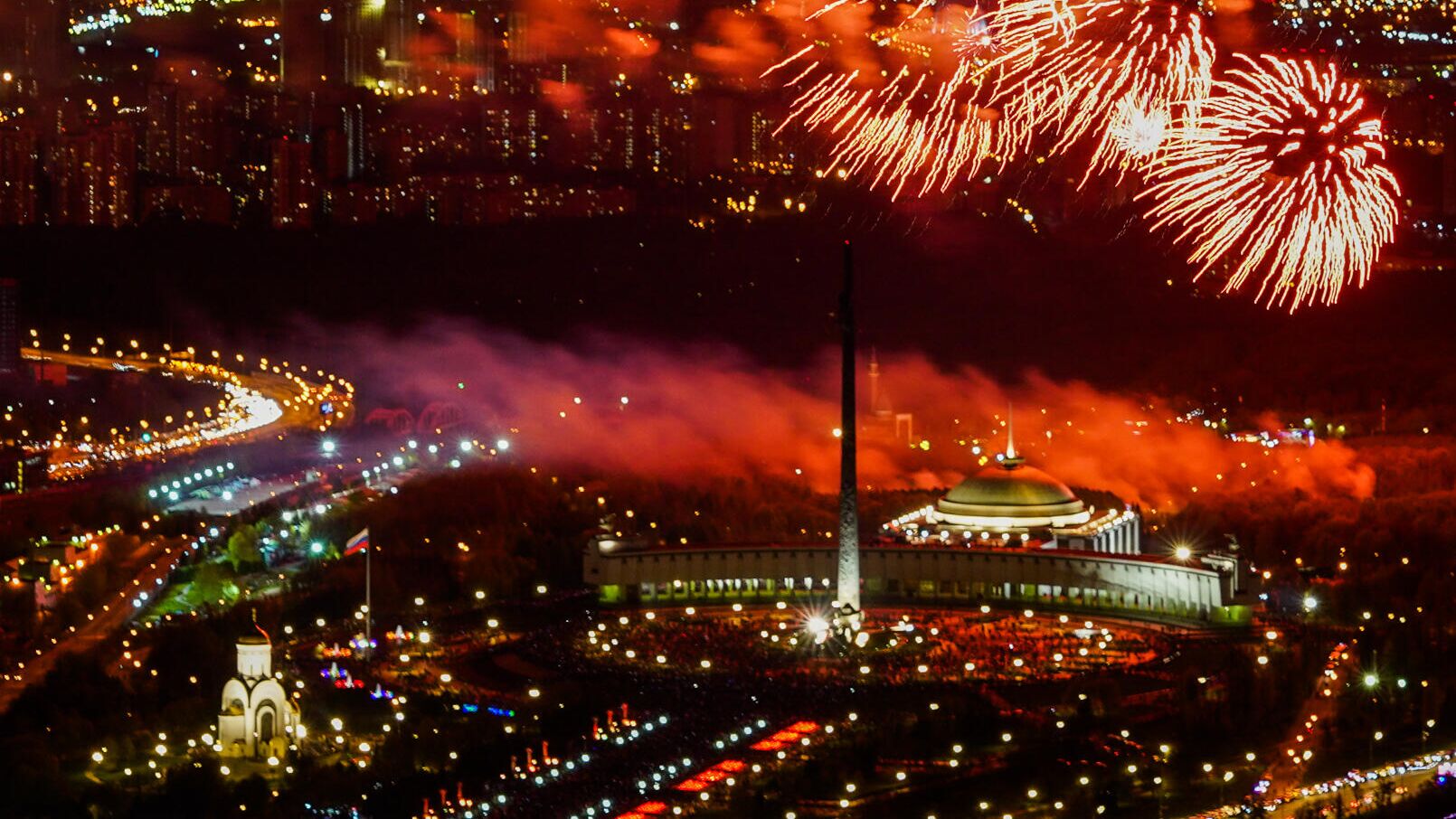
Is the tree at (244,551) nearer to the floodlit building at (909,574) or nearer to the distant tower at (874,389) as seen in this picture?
the floodlit building at (909,574)

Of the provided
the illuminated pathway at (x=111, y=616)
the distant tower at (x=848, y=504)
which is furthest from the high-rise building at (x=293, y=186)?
the distant tower at (x=848, y=504)

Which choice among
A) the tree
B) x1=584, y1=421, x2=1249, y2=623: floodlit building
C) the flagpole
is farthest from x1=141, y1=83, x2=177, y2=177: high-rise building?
the flagpole

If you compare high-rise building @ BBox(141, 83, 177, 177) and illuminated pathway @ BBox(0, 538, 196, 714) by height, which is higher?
high-rise building @ BBox(141, 83, 177, 177)

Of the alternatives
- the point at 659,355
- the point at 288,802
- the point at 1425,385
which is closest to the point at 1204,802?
the point at 288,802

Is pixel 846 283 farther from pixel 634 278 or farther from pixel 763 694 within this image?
pixel 634 278

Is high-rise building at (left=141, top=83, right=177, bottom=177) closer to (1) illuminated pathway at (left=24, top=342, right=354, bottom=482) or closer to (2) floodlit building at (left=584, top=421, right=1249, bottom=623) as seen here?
(1) illuminated pathway at (left=24, top=342, right=354, bottom=482)

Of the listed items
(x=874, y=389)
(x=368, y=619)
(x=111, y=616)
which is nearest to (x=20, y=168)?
(x=874, y=389)
